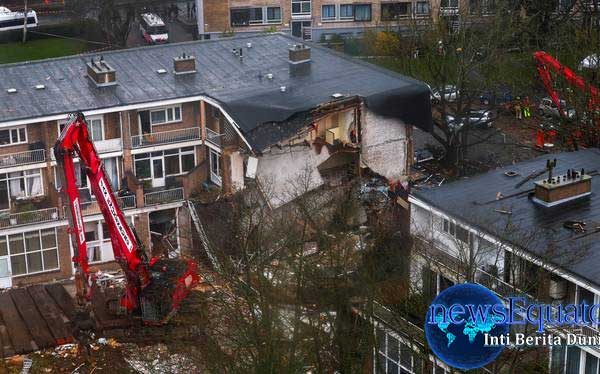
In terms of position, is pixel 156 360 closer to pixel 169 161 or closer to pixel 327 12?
pixel 169 161

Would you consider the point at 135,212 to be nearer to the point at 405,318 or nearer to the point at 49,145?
the point at 49,145

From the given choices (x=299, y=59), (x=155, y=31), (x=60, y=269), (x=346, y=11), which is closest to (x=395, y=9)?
(x=346, y=11)

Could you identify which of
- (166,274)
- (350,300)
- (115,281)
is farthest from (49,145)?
(350,300)

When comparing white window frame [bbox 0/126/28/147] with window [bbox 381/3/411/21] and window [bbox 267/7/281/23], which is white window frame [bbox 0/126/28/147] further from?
window [bbox 381/3/411/21]

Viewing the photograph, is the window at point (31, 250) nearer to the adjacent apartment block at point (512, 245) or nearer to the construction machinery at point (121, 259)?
the construction machinery at point (121, 259)

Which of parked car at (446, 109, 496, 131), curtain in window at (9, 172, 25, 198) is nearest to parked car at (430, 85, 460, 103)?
parked car at (446, 109, 496, 131)

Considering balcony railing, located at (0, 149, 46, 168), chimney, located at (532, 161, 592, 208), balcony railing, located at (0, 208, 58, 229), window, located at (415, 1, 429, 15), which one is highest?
window, located at (415, 1, 429, 15)
